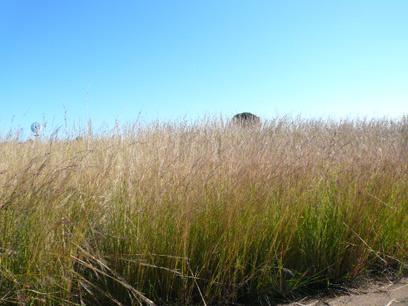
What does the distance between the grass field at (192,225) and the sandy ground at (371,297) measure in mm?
136

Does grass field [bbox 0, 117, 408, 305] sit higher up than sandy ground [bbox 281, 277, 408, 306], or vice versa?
grass field [bbox 0, 117, 408, 305]

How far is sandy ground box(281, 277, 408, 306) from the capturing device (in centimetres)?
241

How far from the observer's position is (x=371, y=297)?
8.25 ft

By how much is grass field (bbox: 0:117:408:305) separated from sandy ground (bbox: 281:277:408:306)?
0.14 metres

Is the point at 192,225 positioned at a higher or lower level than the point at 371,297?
higher

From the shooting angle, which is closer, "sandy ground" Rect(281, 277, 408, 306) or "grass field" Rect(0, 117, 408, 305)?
"grass field" Rect(0, 117, 408, 305)

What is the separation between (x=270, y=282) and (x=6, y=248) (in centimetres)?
162

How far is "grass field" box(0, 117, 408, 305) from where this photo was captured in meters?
2.07

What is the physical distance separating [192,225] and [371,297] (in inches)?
52.0

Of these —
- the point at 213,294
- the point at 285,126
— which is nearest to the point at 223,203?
the point at 213,294

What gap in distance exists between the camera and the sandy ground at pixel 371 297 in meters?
2.41

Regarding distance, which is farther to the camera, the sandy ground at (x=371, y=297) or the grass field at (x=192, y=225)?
the sandy ground at (x=371, y=297)

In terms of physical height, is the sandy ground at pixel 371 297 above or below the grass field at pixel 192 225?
below

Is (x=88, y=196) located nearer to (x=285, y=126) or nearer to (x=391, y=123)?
(x=285, y=126)
